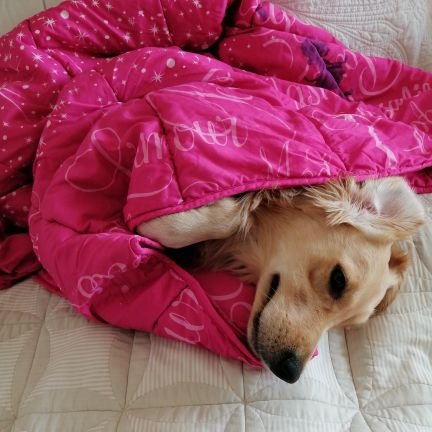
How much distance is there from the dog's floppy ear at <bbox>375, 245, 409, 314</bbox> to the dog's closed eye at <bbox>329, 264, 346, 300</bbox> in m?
0.20

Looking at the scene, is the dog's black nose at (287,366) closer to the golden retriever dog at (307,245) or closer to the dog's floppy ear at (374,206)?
the golden retriever dog at (307,245)

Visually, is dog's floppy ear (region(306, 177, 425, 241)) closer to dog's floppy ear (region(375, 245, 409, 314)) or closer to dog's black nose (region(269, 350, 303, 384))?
dog's floppy ear (region(375, 245, 409, 314))

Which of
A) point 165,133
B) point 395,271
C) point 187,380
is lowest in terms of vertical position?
point 395,271

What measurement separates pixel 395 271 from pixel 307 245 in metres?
0.27

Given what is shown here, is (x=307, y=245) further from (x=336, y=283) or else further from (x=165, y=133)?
(x=165, y=133)

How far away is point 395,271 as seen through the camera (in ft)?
3.61

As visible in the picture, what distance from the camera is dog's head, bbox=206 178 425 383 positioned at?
3.07 ft

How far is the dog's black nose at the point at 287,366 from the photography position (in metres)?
0.87

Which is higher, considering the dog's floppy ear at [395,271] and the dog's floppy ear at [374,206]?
the dog's floppy ear at [374,206]

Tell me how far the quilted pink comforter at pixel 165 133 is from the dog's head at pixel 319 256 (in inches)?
1.8

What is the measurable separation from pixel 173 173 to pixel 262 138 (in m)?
0.20

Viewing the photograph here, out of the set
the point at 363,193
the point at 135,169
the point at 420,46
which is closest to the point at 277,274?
the point at 363,193

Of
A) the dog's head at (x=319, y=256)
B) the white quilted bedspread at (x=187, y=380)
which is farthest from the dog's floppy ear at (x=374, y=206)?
the white quilted bedspread at (x=187, y=380)

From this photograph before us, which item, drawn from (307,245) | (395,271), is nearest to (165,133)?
(307,245)
